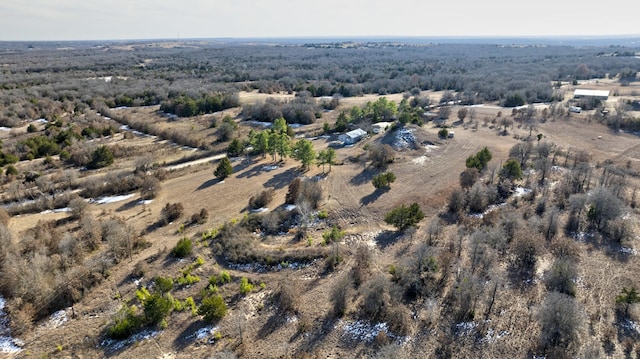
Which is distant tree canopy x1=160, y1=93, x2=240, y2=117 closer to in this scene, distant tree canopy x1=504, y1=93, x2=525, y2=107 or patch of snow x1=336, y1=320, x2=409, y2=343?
distant tree canopy x1=504, y1=93, x2=525, y2=107

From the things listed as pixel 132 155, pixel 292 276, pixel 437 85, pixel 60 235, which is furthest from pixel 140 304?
pixel 437 85

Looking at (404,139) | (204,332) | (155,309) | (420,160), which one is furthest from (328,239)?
(404,139)

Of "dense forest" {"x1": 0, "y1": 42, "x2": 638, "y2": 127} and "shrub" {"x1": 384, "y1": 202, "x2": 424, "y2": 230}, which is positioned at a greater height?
"dense forest" {"x1": 0, "y1": 42, "x2": 638, "y2": 127}

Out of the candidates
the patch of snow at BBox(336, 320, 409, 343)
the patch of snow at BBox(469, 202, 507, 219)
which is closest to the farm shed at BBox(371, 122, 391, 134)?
the patch of snow at BBox(469, 202, 507, 219)

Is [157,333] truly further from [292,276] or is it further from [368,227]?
[368,227]

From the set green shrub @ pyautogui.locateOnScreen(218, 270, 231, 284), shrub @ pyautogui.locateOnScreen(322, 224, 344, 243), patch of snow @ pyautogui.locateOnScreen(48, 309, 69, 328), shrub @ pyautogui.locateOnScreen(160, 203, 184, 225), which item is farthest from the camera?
shrub @ pyautogui.locateOnScreen(160, 203, 184, 225)

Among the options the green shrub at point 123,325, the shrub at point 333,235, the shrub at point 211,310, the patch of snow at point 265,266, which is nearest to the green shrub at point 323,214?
the shrub at point 333,235

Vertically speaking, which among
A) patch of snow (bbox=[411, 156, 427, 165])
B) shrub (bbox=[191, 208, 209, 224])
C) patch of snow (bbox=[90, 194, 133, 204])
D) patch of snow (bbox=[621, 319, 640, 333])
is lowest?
patch of snow (bbox=[621, 319, 640, 333])
